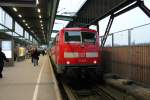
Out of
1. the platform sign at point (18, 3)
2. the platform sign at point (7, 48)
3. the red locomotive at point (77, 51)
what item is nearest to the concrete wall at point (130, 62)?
the red locomotive at point (77, 51)

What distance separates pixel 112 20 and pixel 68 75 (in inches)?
255

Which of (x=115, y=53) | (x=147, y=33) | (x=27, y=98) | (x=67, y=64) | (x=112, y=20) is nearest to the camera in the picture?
(x=27, y=98)

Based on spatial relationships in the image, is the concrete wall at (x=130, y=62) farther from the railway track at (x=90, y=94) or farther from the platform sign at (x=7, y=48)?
the platform sign at (x=7, y=48)

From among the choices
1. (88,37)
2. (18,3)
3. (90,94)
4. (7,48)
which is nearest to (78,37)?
(88,37)

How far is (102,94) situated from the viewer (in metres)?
15.4

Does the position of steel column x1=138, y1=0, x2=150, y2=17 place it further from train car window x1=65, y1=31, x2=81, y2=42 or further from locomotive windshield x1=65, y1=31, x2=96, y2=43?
train car window x1=65, y1=31, x2=81, y2=42

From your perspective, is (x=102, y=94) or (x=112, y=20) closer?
(x=102, y=94)

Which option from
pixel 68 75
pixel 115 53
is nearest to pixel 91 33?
pixel 115 53

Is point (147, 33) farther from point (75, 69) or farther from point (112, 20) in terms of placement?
point (112, 20)

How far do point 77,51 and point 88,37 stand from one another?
4.46 feet

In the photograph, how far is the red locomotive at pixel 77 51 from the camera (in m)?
17.8

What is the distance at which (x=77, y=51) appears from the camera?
18031mm

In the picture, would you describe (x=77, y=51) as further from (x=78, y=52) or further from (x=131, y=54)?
(x=131, y=54)

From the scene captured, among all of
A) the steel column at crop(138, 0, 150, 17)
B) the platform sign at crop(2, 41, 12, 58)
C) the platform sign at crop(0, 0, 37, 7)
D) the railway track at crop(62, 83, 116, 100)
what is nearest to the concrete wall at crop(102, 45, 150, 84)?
the railway track at crop(62, 83, 116, 100)
